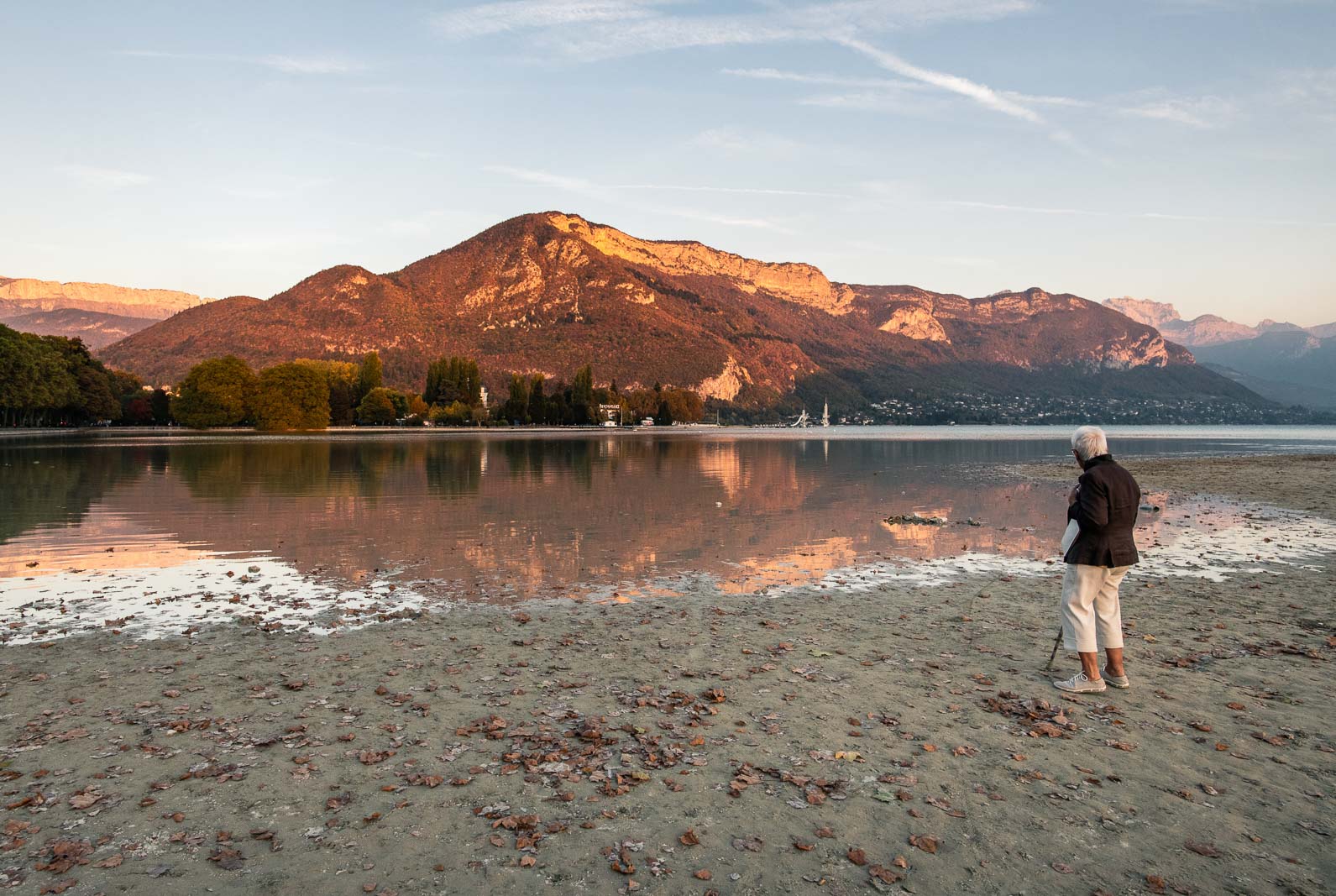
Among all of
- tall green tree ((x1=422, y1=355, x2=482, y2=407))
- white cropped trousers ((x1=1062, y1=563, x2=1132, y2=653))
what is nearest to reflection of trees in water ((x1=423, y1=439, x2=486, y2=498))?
white cropped trousers ((x1=1062, y1=563, x2=1132, y2=653))

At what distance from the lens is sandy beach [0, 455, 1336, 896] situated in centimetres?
556

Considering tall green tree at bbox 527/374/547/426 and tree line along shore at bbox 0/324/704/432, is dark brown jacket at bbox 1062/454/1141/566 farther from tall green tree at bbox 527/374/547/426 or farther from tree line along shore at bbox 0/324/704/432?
tall green tree at bbox 527/374/547/426

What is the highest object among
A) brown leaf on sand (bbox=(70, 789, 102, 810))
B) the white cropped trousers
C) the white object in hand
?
the white object in hand

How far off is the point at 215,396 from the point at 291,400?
10.7 m

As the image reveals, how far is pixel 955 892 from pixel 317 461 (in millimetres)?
55533

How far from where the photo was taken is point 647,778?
6852 mm

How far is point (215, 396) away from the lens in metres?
124

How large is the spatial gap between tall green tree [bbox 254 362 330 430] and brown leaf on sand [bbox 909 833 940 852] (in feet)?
445

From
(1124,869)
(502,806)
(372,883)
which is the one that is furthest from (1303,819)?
(372,883)

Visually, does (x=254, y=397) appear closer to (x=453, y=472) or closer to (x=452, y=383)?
(x=452, y=383)

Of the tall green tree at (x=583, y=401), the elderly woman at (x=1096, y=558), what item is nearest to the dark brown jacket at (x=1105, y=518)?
the elderly woman at (x=1096, y=558)

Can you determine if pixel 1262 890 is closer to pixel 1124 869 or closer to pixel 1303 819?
pixel 1124 869

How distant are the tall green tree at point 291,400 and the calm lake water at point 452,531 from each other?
3266 inches

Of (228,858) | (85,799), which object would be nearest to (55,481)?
(85,799)
